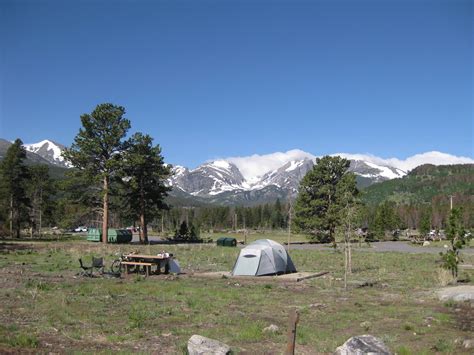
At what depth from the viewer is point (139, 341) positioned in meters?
11.5

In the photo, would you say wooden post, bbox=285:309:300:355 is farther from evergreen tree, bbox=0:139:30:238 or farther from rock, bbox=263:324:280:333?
evergreen tree, bbox=0:139:30:238

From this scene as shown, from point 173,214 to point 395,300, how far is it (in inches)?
6014

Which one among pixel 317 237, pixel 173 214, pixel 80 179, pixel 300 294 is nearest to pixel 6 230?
pixel 80 179

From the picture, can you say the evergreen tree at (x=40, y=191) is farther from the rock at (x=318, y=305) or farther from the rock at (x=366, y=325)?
the rock at (x=366, y=325)

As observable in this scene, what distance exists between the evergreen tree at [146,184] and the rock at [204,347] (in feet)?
157

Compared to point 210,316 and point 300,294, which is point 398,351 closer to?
point 210,316

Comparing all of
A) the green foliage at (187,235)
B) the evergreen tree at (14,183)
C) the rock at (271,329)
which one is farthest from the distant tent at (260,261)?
the evergreen tree at (14,183)

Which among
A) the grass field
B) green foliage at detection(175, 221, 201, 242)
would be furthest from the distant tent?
green foliage at detection(175, 221, 201, 242)

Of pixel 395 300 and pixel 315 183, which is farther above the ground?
pixel 315 183

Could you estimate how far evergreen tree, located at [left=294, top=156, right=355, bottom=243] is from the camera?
222ft

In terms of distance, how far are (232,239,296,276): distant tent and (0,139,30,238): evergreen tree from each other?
161 feet

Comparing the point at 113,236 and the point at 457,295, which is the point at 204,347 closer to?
the point at 457,295

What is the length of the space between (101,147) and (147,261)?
29.6 m

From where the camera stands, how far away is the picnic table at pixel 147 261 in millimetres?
25656
